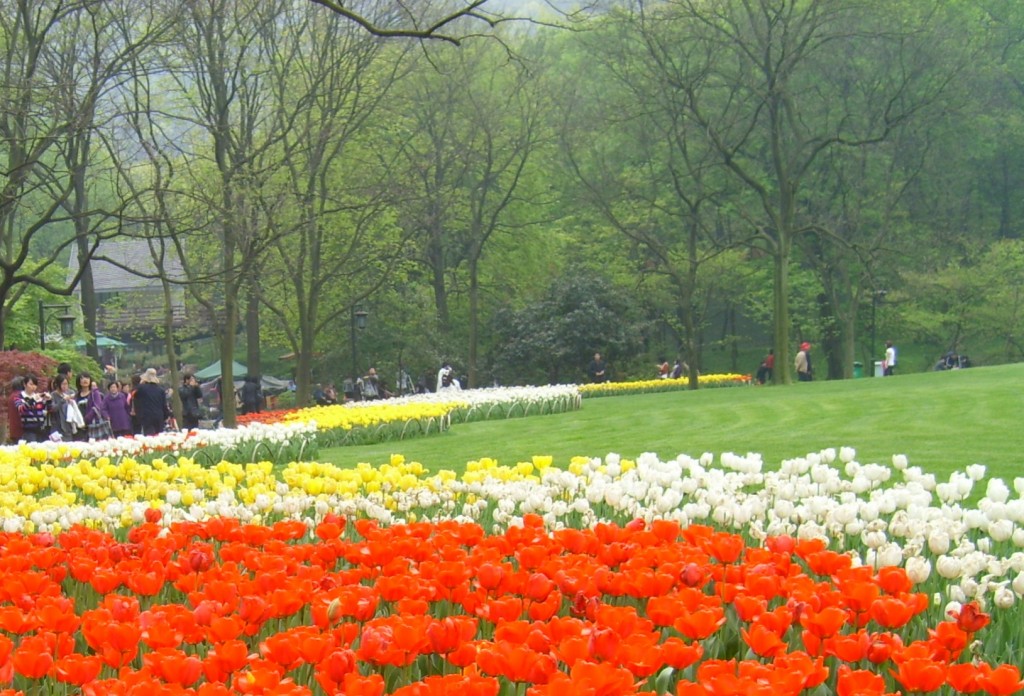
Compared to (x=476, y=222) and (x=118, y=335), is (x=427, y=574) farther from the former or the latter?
(x=118, y=335)

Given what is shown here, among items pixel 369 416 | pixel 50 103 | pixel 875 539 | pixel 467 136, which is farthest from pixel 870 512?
pixel 467 136

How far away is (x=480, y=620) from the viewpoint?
13.7 ft

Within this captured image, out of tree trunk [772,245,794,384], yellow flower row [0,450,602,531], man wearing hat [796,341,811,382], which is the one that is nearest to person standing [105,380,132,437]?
yellow flower row [0,450,602,531]

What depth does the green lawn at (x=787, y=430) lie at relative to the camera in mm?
12398

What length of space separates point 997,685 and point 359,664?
183 centimetres

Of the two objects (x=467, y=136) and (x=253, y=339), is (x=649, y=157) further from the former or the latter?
(x=253, y=339)

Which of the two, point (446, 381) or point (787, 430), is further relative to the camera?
point (446, 381)

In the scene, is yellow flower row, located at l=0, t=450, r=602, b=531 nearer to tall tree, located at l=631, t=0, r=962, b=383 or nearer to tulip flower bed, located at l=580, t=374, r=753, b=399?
tall tree, located at l=631, t=0, r=962, b=383

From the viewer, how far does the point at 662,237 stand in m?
43.8

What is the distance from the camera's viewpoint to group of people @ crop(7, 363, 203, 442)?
53.7 feet

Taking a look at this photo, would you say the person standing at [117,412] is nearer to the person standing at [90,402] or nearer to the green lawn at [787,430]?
the person standing at [90,402]

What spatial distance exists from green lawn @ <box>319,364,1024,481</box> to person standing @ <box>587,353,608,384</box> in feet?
43.7

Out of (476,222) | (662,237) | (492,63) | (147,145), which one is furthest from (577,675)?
(662,237)

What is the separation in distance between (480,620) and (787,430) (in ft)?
38.4
